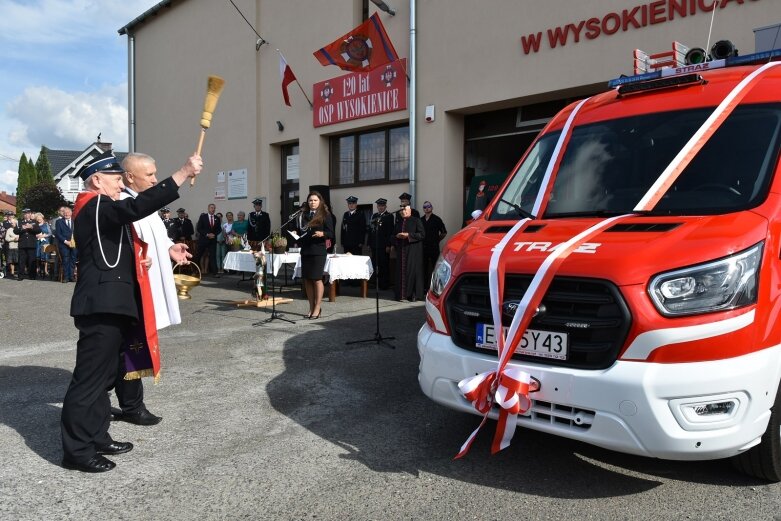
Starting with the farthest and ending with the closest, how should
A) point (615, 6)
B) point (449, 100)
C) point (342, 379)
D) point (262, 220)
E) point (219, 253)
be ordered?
point (219, 253) → point (262, 220) → point (449, 100) → point (615, 6) → point (342, 379)

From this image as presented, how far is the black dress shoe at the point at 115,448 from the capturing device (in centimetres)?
365

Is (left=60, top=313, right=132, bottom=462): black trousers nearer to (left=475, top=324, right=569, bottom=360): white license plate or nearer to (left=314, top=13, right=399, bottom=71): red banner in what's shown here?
(left=475, top=324, right=569, bottom=360): white license plate

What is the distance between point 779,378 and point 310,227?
6.49 m

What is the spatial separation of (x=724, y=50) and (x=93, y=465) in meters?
5.50

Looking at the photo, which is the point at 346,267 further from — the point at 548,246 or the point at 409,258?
the point at 548,246

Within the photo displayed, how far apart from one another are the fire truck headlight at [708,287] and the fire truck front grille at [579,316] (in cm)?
19

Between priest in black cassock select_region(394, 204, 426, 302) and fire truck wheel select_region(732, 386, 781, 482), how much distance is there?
309 inches

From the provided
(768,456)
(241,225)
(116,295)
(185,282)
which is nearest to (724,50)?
(768,456)

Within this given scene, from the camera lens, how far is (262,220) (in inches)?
632

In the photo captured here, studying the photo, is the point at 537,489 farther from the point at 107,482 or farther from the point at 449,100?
the point at 449,100

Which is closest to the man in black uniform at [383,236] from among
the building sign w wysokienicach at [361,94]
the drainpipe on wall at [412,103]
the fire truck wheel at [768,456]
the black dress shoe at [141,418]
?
the drainpipe on wall at [412,103]

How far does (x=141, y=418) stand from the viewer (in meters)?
4.25

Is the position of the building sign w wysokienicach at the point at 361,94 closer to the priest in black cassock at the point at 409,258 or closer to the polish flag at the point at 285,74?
the polish flag at the point at 285,74

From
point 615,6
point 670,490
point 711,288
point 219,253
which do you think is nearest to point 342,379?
point 670,490
